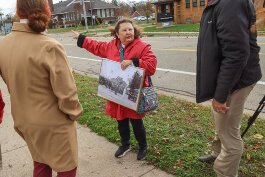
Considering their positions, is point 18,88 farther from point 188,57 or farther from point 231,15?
point 188,57

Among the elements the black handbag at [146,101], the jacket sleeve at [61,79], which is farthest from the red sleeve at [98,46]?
the jacket sleeve at [61,79]

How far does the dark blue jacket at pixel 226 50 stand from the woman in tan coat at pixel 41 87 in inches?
41.2

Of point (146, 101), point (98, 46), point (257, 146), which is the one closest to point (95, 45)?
point (98, 46)

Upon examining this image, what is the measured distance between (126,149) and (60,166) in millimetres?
1526

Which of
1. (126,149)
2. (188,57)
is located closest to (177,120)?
(126,149)

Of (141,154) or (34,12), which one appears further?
(141,154)

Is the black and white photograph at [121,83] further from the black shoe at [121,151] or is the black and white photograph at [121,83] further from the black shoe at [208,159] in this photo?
the black shoe at [208,159]

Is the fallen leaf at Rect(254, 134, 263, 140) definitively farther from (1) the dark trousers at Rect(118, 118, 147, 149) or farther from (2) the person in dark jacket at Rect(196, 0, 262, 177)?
(1) the dark trousers at Rect(118, 118, 147, 149)

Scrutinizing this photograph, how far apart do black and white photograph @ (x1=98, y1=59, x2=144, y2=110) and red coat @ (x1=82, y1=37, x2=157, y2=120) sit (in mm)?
95

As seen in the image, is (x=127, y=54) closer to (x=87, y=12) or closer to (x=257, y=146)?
(x=257, y=146)

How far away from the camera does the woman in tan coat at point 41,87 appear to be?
7.53 ft

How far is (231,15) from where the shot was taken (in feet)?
7.88

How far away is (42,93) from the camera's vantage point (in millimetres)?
2393

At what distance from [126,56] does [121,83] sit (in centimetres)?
29
